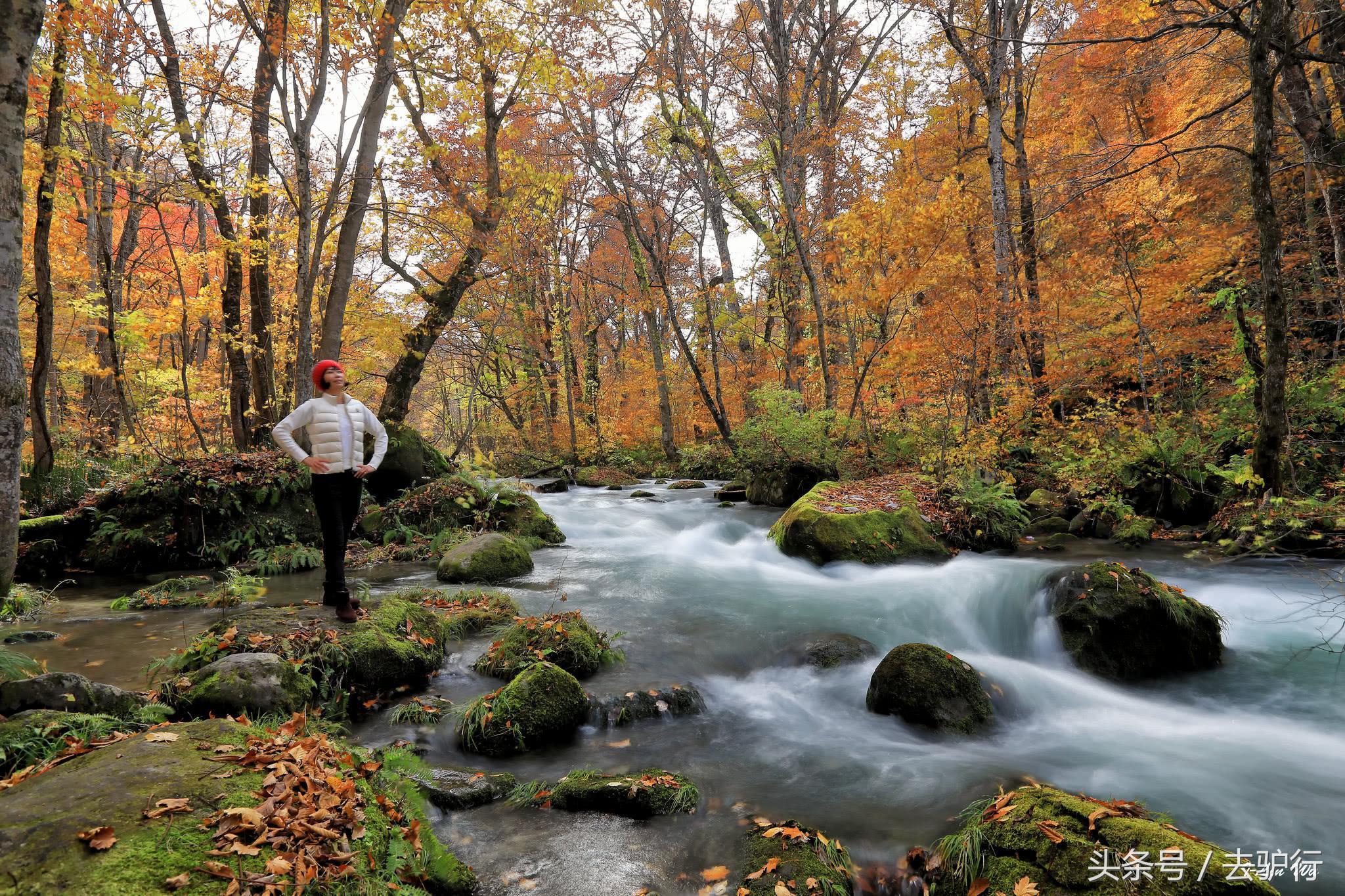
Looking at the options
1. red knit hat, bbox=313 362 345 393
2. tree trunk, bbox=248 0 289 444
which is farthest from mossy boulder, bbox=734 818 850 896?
tree trunk, bbox=248 0 289 444

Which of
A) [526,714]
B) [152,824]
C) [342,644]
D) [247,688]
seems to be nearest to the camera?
[152,824]

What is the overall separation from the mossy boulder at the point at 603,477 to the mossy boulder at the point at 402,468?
7.24 meters

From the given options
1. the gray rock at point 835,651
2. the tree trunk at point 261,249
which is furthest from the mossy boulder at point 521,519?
the gray rock at point 835,651

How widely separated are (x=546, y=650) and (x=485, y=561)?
342 centimetres

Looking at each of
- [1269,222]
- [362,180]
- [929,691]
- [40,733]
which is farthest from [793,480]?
[40,733]

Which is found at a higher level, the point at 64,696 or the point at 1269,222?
the point at 1269,222

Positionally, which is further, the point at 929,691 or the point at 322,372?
the point at 322,372

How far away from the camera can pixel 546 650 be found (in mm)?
5582

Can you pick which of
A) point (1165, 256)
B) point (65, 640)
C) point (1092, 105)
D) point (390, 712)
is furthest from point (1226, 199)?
point (65, 640)

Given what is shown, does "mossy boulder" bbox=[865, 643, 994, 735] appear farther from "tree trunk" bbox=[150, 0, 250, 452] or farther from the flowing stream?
"tree trunk" bbox=[150, 0, 250, 452]

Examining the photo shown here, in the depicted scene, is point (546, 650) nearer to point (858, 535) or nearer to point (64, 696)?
point (64, 696)

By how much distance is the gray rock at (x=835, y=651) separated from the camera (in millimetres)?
6098

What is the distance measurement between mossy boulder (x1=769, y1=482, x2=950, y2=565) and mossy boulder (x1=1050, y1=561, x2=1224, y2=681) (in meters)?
3.34

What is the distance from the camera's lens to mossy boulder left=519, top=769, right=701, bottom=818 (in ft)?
12.3
